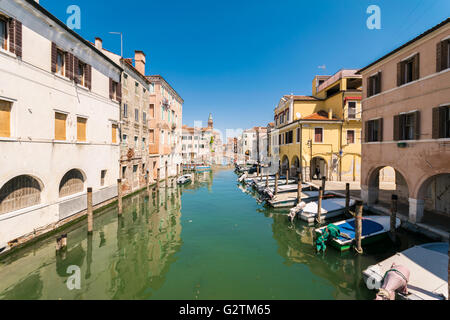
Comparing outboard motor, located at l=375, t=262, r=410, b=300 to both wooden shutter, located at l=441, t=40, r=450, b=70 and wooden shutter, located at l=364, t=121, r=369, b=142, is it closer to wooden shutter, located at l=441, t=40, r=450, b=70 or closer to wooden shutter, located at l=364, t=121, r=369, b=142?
wooden shutter, located at l=441, t=40, r=450, b=70

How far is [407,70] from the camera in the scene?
1187 centimetres

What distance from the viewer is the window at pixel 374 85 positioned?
13.8 m

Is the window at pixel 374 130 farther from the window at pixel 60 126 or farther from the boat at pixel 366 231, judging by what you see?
the window at pixel 60 126

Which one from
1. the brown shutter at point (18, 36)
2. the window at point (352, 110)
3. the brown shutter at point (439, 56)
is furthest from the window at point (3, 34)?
the window at point (352, 110)

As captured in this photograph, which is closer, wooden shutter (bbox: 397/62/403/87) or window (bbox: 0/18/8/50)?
window (bbox: 0/18/8/50)

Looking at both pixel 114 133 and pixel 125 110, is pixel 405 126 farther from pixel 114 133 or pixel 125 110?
pixel 125 110

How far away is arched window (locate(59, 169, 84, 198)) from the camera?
13109 mm

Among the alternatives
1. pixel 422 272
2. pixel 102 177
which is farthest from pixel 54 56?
pixel 422 272

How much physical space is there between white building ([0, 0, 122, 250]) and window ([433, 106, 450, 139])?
20347 millimetres

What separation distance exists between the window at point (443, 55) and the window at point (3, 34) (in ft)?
67.4

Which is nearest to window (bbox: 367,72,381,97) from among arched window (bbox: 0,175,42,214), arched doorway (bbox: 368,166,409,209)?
arched doorway (bbox: 368,166,409,209)

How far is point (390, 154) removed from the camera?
1281 cm

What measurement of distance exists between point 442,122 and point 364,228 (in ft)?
21.1
